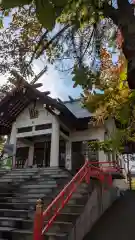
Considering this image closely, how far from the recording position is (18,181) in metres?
9.88

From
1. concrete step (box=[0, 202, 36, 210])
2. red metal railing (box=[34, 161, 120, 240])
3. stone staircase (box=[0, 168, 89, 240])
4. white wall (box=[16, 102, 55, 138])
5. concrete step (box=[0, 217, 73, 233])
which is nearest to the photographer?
red metal railing (box=[34, 161, 120, 240])

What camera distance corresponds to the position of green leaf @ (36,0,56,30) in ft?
4.31

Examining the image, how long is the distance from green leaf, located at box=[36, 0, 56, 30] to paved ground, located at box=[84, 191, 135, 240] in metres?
6.10

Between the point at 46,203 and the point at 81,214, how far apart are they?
1455 millimetres

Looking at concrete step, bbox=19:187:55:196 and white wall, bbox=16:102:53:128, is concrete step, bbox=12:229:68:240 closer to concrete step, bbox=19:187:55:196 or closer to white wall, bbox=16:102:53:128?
concrete step, bbox=19:187:55:196

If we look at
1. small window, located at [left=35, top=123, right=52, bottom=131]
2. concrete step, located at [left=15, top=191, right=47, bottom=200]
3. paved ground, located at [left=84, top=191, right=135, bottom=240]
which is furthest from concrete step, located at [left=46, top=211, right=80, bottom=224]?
small window, located at [left=35, top=123, right=52, bottom=131]

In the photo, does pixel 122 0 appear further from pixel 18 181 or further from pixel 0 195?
pixel 18 181

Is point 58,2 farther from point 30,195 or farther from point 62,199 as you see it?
point 30,195

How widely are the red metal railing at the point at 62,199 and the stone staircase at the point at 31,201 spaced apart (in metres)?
0.37

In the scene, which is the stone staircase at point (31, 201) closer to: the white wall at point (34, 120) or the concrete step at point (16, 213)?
the concrete step at point (16, 213)

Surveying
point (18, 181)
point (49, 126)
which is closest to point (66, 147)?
point (49, 126)

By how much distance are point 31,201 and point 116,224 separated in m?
2.76

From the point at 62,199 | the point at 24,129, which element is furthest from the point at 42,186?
the point at 24,129

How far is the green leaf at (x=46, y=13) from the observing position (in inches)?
51.7
